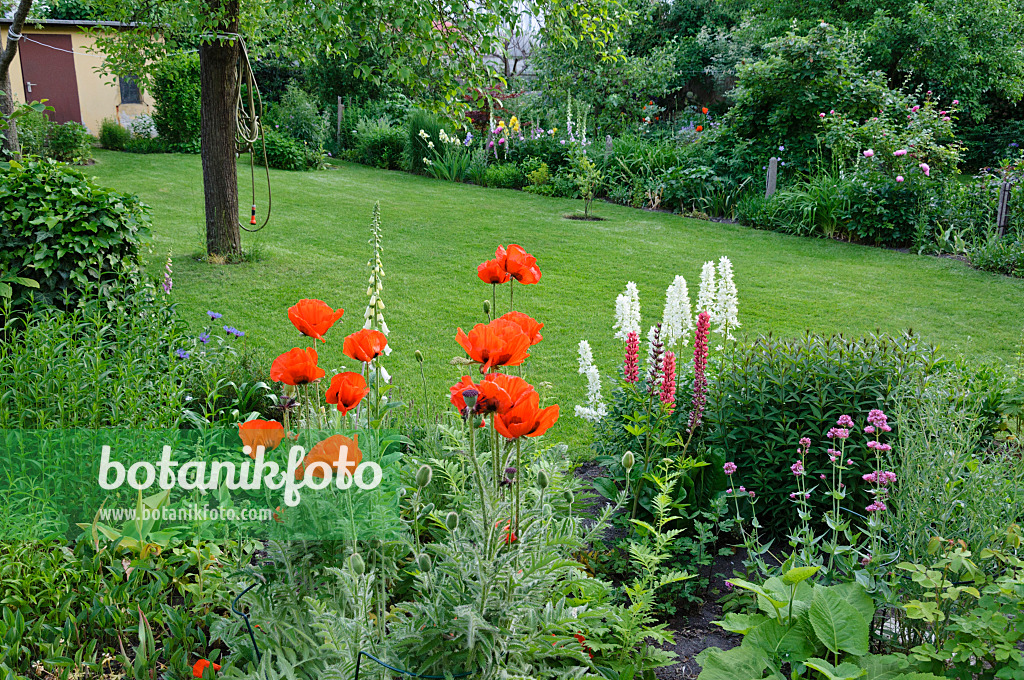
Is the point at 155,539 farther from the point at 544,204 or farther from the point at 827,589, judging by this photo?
the point at 544,204

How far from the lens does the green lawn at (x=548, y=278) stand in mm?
5500

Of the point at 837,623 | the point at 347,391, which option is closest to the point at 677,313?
the point at 837,623

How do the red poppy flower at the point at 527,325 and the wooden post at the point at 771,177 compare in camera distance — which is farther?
the wooden post at the point at 771,177

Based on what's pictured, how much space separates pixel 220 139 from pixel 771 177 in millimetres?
6853

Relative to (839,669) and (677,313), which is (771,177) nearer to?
(677,313)

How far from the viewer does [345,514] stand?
1812 millimetres

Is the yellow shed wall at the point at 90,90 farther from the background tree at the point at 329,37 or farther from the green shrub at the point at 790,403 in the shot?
the green shrub at the point at 790,403

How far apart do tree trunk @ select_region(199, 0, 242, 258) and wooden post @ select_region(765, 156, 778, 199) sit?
21.8 feet

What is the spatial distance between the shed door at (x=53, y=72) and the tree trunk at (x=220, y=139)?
39.7 ft

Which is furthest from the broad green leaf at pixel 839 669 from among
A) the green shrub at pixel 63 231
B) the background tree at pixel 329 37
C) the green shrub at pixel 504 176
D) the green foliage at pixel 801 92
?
the green shrub at pixel 504 176

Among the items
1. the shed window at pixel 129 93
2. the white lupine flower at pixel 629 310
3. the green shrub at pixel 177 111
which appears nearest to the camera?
the white lupine flower at pixel 629 310

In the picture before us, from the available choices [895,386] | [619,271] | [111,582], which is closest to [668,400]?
[895,386]

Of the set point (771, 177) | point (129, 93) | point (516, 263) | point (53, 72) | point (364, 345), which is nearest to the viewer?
point (364, 345)

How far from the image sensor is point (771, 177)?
962cm
